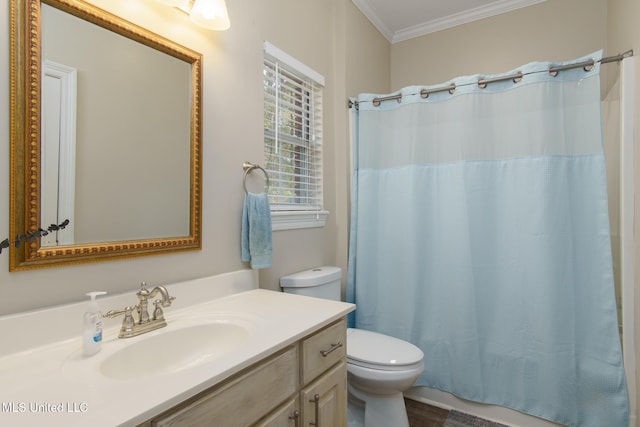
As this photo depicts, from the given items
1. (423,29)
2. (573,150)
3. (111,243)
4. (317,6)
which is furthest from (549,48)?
(111,243)

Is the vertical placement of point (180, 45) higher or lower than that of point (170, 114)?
higher

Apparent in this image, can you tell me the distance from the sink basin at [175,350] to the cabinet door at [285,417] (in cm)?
21

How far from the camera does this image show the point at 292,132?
1949 mm

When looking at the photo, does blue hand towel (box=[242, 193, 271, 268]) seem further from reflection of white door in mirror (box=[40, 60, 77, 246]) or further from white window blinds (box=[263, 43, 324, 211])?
reflection of white door in mirror (box=[40, 60, 77, 246])

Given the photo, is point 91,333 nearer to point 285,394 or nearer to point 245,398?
point 245,398

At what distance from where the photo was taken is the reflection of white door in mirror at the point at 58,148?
0.92 metres

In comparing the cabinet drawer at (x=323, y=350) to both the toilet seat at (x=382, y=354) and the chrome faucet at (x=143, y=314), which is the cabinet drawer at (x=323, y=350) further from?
the chrome faucet at (x=143, y=314)

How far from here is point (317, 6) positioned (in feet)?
6.81

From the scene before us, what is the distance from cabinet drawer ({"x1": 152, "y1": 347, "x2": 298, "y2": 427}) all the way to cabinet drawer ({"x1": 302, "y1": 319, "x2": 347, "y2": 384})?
51 mm

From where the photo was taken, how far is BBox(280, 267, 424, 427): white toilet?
1.52 metres

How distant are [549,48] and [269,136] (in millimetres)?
2074

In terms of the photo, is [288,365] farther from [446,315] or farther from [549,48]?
[549,48]

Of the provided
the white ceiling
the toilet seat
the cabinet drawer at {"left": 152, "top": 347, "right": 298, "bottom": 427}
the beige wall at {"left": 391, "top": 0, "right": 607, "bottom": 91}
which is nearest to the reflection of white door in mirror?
the cabinet drawer at {"left": 152, "top": 347, "right": 298, "bottom": 427}
